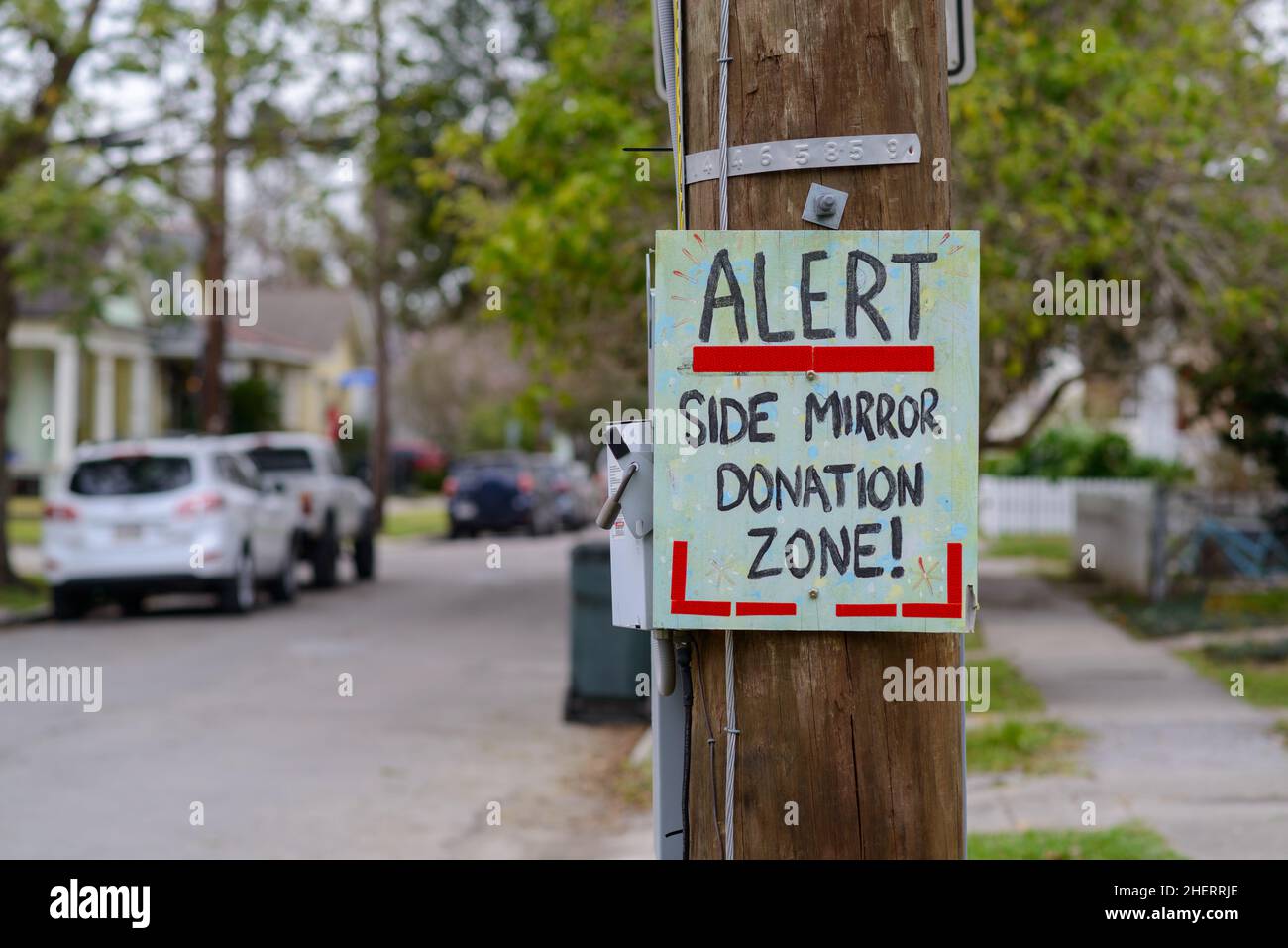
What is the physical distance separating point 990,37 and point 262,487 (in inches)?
381

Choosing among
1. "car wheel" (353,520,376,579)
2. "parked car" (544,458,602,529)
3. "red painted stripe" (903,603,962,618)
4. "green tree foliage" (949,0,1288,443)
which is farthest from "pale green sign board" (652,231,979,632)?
"parked car" (544,458,602,529)

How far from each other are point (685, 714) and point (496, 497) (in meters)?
29.0

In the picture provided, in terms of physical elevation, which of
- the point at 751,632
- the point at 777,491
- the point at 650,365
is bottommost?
the point at 751,632

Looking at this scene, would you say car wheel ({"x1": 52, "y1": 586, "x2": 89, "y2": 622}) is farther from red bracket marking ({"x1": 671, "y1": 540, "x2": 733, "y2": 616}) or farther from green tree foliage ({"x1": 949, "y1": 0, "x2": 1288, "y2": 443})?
red bracket marking ({"x1": 671, "y1": 540, "x2": 733, "y2": 616})

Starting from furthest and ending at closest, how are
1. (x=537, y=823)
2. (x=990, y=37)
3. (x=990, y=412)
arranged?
(x=990, y=412) → (x=990, y=37) → (x=537, y=823)

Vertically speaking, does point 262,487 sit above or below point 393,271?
below

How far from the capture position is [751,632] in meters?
3.33

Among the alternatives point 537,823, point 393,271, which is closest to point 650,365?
point 537,823

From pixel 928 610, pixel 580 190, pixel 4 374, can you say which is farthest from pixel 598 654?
pixel 4 374

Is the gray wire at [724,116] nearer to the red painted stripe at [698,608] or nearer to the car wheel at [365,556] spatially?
the red painted stripe at [698,608]

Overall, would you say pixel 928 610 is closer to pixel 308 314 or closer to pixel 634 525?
pixel 634 525

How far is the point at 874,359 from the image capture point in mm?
3297

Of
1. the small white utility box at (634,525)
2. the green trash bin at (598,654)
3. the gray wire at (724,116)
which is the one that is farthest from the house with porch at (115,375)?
the gray wire at (724,116)

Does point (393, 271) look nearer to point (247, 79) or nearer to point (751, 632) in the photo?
point (247, 79)
